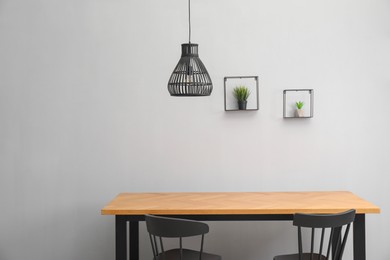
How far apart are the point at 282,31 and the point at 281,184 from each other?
125 centimetres

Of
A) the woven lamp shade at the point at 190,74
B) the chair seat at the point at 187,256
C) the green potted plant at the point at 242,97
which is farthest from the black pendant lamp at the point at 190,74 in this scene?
the chair seat at the point at 187,256

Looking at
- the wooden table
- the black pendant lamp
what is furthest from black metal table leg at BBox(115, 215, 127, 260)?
the black pendant lamp

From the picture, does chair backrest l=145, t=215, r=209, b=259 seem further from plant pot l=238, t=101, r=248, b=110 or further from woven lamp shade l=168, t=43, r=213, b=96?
plant pot l=238, t=101, r=248, b=110

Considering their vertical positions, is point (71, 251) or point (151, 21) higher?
point (151, 21)

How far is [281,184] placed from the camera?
3877mm

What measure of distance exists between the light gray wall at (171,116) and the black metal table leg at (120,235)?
90cm

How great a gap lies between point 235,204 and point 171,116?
43.8 inches

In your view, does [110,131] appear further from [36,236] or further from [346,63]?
[346,63]

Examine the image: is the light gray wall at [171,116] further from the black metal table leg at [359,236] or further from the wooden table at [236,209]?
the black metal table leg at [359,236]

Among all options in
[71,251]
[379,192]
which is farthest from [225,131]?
[71,251]

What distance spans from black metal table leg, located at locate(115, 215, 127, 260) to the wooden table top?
69mm

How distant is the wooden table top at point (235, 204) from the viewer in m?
2.94

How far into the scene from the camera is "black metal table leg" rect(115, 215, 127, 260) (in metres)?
3.01

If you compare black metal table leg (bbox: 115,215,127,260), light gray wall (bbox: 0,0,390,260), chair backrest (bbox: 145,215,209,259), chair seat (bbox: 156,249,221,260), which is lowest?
chair seat (bbox: 156,249,221,260)
